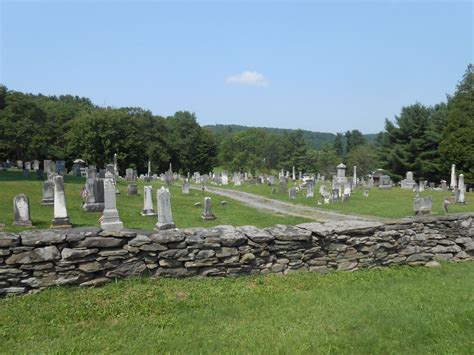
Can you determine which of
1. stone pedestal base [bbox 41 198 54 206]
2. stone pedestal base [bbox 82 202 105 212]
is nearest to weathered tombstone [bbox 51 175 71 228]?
stone pedestal base [bbox 82 202 105 212]

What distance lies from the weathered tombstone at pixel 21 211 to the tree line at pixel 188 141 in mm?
42569

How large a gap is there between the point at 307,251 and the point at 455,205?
20.3 meters

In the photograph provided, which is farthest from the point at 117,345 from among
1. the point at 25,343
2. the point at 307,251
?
the point at 307,251

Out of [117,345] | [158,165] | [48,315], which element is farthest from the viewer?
[158,165]

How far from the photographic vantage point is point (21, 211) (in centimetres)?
1255

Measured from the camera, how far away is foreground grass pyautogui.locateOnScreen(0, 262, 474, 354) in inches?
162

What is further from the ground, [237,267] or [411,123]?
[411,123]

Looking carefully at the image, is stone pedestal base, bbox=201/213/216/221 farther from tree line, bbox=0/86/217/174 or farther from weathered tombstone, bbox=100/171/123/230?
tree line, bbox=0/86/217/174

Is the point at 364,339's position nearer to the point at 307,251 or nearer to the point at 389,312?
the point at 389,312

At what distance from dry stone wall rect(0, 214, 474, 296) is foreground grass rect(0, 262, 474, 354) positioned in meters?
0.24

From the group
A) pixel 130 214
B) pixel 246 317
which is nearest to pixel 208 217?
pixel 130 214

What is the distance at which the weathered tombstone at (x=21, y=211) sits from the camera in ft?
40.9

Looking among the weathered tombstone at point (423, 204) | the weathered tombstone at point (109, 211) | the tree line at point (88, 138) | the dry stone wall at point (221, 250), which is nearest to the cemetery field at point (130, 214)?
the weathered tombstone at point (109, 211)

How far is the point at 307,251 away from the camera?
7.02 meters
